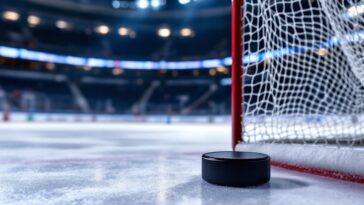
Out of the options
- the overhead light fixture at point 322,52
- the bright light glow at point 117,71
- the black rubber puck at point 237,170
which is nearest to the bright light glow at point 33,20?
the bright light glow at point 117,71

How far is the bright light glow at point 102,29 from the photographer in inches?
706

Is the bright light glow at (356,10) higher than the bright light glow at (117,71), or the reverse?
the bright light glow at (117,71)

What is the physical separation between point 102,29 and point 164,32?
396cm

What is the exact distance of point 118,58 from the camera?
60.9 feet

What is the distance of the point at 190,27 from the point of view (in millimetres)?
17891

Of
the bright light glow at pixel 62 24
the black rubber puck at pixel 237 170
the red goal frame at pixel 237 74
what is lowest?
the black rubber puck at pixel 237 170

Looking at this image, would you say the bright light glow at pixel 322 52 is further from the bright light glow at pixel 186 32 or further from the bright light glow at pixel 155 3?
the bright light glow at pixel 186 32

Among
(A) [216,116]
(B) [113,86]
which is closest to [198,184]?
(A) [216,116]

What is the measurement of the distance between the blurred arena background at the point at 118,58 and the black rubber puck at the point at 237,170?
12537 mm

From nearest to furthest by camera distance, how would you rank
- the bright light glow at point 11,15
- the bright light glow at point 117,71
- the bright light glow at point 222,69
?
the bright light glow at point 11,15, the bright light glow at point 222,69, the bright light glow at point 117,71

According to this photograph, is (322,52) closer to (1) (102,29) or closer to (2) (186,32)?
(2) (186,32)

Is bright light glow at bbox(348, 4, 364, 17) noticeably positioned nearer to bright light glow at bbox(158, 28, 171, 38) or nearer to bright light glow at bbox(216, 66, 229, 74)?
bright light glow at bbox(216, 66, 229, 74)

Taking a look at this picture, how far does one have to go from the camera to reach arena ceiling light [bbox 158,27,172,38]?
59.9 feet

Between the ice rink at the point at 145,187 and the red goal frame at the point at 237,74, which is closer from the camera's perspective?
the ice rink at the point at 145,187
